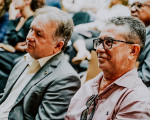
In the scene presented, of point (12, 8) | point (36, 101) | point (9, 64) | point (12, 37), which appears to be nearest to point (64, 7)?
point (12, 8)

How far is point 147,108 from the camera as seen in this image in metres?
0.98

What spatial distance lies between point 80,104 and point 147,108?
1.33 ft

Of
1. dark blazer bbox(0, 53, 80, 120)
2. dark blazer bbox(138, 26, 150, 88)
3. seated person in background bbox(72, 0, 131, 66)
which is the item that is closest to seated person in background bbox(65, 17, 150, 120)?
dark blazer bbox(0, 53, 80, 120)

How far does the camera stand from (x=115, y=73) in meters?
1.20

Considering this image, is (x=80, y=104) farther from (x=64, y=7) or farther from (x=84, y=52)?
(x=64, y=7)

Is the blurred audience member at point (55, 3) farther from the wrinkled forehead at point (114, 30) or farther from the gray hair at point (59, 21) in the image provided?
the wrinkled forehead at point (114, 30)

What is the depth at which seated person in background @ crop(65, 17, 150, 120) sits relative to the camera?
1.09 meters

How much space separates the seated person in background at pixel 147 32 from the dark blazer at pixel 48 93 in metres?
0.62

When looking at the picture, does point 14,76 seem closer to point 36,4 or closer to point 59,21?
point 59,21

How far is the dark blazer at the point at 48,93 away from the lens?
4.40ft

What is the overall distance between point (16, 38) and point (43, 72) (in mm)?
1281

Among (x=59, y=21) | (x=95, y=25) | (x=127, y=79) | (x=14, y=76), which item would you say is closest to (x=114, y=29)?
(x=127, y=79)

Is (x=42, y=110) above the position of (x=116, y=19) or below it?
below

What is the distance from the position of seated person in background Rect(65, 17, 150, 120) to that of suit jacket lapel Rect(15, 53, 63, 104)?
32cm
